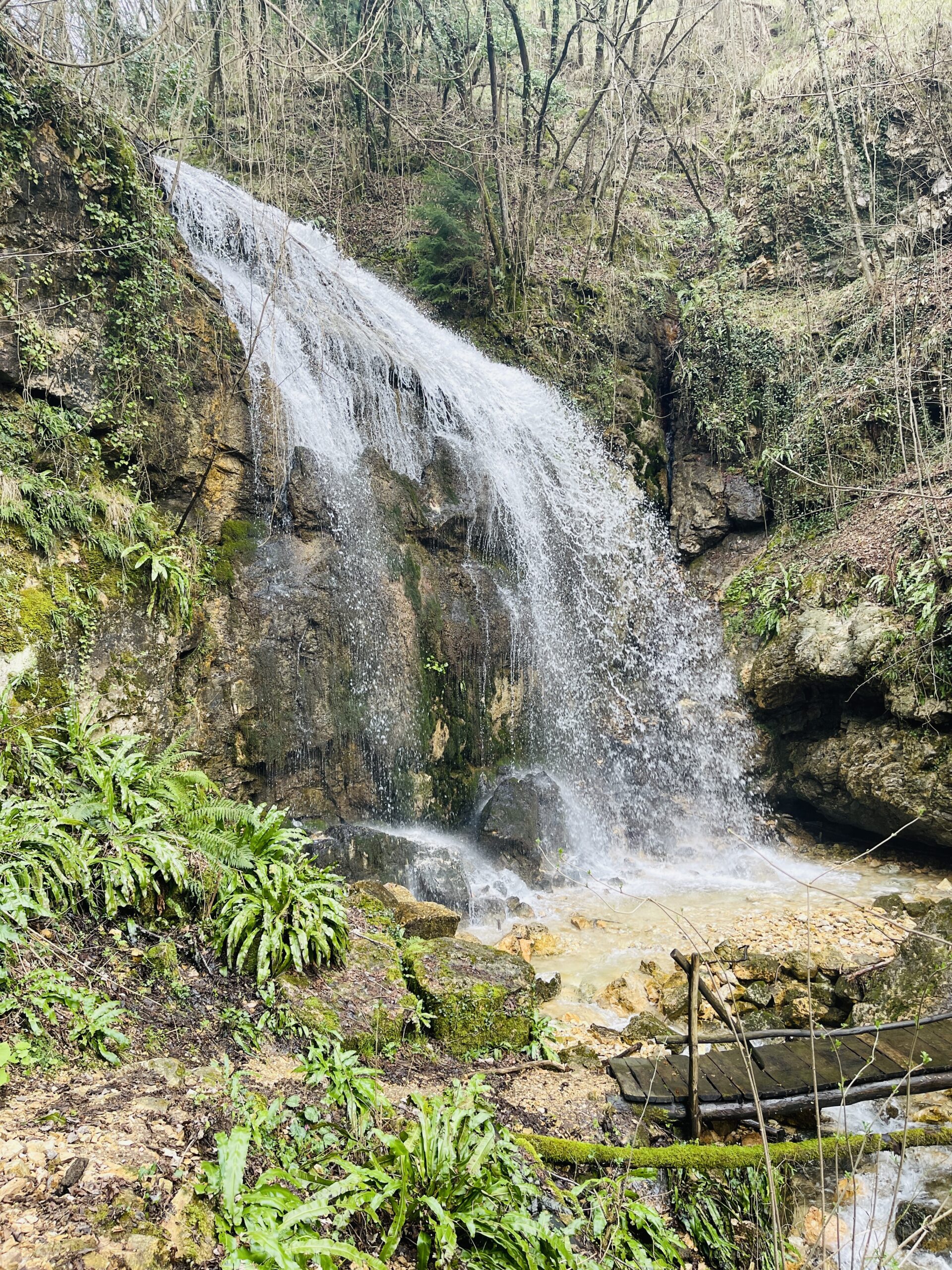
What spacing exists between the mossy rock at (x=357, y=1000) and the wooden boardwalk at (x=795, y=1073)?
143cm

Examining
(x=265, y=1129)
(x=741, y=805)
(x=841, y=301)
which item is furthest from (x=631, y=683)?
(x=265, y=1129)

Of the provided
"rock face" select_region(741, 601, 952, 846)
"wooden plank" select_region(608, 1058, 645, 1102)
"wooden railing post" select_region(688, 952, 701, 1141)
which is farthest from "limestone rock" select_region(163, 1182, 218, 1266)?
"rock face" select_region(741, 601, 952, 846)

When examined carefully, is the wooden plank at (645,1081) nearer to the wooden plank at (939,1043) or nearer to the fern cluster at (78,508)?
the wooden plank at (939,1043)

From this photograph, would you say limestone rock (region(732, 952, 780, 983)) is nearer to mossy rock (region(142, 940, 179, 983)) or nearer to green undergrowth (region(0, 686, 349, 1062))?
green undergrowth (region(0, 686, 349, 1062))

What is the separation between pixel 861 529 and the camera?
10.3 m

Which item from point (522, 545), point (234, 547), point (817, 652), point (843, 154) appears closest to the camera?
point (234, 547)

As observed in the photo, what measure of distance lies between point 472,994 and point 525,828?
4.04m

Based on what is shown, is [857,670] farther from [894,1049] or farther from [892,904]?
[894,1049]

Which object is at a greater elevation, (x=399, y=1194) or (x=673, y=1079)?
(x=399, y=1194)

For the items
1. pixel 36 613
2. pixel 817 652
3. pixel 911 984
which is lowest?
pixel 911 984

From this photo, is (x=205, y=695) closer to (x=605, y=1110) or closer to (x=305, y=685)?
(x=305, y=685)

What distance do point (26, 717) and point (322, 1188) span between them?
4468 mm

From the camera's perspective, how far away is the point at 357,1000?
4.46m

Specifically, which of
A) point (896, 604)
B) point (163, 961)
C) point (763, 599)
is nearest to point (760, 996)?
point (163, 961)
